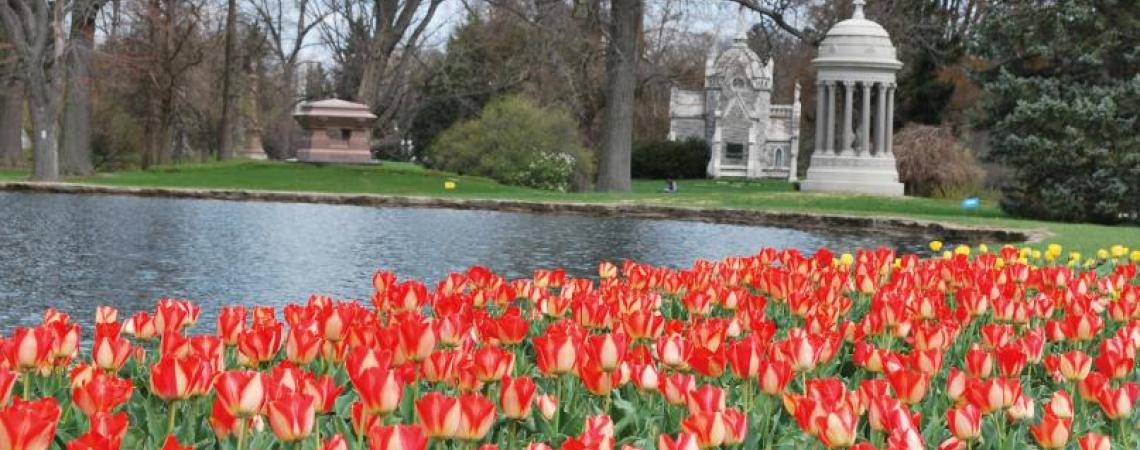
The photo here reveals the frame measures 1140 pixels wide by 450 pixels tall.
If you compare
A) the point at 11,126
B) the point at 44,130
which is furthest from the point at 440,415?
the point at 11,126

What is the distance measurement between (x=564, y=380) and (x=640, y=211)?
70.6 feet

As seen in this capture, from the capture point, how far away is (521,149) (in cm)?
4003

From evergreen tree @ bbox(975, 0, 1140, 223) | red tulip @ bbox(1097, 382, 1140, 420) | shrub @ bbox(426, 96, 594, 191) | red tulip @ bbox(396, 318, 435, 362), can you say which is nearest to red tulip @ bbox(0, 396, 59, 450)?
red tulip @ bbox(396, 318, 435, 362)

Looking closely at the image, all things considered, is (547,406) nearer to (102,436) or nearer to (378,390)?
(378,390)

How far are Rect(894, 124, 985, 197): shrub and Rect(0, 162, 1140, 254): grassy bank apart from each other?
29.7 feet

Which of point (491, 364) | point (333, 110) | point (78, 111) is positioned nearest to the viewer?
point (491, 364)

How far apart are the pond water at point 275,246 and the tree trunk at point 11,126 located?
61.8ft

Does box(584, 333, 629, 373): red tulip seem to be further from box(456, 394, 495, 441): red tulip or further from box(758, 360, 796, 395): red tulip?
box(456, 394, 495, 441): red tulip

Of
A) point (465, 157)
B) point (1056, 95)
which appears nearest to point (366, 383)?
point (1056, 95)

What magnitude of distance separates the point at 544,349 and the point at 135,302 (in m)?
7.88

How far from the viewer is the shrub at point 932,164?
4225 centimetres

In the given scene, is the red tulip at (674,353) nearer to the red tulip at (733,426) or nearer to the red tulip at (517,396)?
the red tulip at (517,396)

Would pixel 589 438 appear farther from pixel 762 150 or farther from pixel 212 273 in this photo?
pixel 762 150

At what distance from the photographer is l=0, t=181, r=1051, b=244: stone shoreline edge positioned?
21328 mm
